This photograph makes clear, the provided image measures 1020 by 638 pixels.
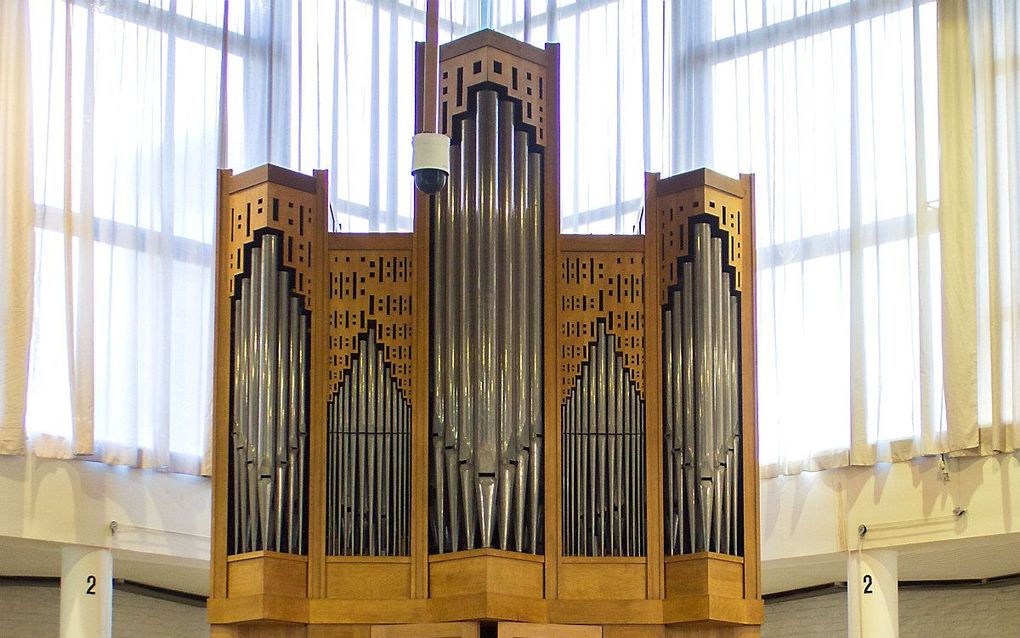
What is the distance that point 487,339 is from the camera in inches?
395

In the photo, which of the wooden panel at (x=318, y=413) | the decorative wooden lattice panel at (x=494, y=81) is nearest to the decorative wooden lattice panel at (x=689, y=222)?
the decorative wooden lattice panel at (x=494, y=81)

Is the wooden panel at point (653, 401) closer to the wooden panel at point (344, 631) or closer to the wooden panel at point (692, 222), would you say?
the wooden panel at point (692, 222)

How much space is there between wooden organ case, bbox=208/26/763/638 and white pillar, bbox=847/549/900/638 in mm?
2590

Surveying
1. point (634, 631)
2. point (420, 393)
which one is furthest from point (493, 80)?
point (634, 631)

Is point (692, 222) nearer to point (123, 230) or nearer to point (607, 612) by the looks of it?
point (607, 612)

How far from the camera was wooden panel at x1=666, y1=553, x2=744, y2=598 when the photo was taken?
9695 millimetres

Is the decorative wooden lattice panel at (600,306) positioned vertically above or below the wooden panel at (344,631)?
above

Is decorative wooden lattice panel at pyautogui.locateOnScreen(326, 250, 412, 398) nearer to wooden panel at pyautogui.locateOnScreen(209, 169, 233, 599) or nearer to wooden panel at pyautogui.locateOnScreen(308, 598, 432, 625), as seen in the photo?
wooden panel at pyautogui.locateOnScreen(209, 169, 233, 599)

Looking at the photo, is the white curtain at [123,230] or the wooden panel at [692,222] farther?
the white curtain at [123,230]

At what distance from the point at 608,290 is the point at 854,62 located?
3704 millimetres

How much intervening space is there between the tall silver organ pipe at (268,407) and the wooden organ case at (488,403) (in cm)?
1

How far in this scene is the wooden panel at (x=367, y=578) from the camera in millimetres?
9797

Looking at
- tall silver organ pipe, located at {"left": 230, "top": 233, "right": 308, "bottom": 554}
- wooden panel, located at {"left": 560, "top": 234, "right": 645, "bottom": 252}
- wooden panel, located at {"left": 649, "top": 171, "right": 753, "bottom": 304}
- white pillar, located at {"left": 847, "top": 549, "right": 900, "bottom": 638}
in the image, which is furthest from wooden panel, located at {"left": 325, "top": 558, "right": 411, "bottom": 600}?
white pillar, located at {"left": 847, "top": 549, "right": 900, "bottom": 638}

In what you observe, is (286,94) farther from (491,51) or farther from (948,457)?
(948,457)
